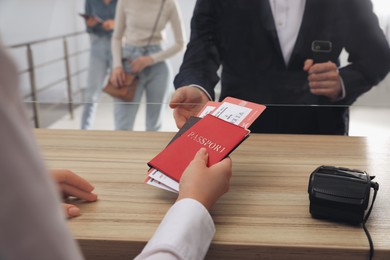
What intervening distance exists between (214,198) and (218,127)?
0.50 feet

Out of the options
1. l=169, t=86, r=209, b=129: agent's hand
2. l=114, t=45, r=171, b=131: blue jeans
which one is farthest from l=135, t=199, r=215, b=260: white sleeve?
l=114, t=45, r=171, b=131: blue jeans

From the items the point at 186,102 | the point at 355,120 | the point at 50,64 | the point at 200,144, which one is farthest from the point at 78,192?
the point at 50,64

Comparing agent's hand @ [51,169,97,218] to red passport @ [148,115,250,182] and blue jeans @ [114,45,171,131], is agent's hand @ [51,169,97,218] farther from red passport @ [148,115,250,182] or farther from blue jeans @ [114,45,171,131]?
blue jeans @ [114,45,171,131]

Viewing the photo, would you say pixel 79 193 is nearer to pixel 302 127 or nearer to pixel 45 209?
pixel 45 209

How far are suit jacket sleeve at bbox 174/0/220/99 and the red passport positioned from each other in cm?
43

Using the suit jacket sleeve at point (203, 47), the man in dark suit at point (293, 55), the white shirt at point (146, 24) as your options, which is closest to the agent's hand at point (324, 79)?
the man in dark suit at point (293, 55)

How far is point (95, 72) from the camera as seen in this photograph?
1271 mm

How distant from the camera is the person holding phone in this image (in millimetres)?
1171

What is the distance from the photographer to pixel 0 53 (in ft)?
0.62

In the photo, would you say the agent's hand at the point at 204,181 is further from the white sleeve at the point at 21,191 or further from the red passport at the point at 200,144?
the white sleeve at the point at 21,191

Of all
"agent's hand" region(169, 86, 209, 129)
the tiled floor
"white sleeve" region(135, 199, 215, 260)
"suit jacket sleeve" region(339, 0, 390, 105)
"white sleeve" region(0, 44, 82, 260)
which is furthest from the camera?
"suit jacket sleeve" region(339, 0, 390, 105)

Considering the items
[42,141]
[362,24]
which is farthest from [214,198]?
[362,24]

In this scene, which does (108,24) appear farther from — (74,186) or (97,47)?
(74,186)

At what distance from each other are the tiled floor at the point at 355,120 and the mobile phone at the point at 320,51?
6.5 inches
